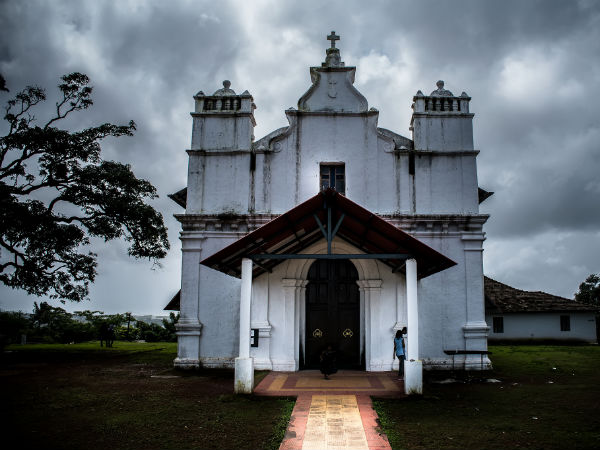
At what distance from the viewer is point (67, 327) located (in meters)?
29.0

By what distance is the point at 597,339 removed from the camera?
97.5ft

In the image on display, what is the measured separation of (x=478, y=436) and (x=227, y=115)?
1157 centimetres

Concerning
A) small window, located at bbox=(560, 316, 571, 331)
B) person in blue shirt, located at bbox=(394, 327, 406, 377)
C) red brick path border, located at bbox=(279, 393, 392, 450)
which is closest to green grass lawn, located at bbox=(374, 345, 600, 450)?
red brick path border, located at bbox=(279, 393, 392, 450)

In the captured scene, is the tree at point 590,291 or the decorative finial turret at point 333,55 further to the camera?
the tree at point 590,291

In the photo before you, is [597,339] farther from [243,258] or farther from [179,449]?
[179,449]

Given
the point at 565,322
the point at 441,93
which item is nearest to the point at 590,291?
the point at 565,322

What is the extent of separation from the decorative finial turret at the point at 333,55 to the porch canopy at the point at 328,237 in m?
5.95

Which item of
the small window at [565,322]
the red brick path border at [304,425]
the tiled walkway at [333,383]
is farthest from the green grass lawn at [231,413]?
the small window at [565,322]

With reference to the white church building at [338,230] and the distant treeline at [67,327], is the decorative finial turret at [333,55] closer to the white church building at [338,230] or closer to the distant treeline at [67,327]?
the white church building at [338,230]

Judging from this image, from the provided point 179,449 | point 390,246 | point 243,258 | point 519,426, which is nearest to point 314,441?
point 179,449

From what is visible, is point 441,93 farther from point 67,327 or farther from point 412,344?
point 67,327

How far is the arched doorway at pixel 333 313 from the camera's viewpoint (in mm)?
13750

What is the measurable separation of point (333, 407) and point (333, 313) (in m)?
5.31

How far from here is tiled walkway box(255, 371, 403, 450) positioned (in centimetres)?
662
